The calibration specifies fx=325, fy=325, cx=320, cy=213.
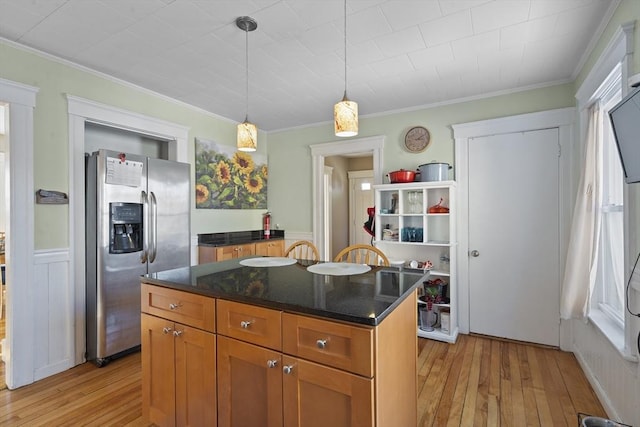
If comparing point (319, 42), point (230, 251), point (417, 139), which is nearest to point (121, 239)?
point (230, 251)

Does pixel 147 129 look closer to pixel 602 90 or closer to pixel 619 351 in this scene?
pixel 602 90

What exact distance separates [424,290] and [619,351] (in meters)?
1.73

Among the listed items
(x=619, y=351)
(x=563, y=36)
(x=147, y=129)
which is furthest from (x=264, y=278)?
(x=563, y=36)

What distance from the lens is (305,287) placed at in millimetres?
1578

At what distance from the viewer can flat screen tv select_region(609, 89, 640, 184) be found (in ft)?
4.63

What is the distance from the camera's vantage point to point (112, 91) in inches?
116

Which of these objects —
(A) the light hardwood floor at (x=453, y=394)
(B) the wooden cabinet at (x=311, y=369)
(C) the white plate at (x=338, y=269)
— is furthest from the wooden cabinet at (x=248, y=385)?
(A) the light hardwood floor at (x=453, y=394)

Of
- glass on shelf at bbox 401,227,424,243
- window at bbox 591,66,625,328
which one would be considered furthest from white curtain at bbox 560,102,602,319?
glass on shelf at bbox 401,227,424,243

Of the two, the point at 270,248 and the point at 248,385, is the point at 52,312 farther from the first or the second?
the point at 270,248

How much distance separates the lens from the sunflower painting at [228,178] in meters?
3.84

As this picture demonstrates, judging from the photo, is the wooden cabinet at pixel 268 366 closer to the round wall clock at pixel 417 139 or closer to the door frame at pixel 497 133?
the door frame at pixel 497 133

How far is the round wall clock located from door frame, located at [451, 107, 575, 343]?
11.9 inches

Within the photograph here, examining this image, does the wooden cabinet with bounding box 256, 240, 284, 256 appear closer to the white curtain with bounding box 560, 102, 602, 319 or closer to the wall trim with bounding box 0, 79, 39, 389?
the wall trim with bounding box 0, 79, 39, 389

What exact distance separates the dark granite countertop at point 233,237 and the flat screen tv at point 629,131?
11.0 feet
